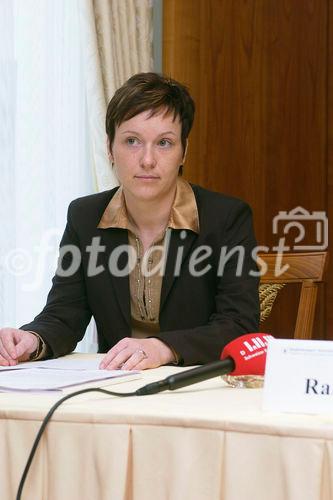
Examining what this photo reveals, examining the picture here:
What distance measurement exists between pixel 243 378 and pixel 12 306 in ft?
6.33

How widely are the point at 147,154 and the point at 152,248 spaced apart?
9.9 inches

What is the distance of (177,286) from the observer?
226 centimetres

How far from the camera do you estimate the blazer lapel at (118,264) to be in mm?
2246

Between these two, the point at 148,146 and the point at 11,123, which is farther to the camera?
the point at 11,123

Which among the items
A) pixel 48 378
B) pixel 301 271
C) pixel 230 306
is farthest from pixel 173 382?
pixel 301 271

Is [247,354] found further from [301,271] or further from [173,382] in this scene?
[301,271]

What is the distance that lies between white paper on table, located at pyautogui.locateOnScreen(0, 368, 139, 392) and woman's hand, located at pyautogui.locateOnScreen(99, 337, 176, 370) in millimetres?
47

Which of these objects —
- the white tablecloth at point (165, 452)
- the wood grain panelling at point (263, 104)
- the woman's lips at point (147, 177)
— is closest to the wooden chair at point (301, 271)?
the woman's lips at point (147, 177)

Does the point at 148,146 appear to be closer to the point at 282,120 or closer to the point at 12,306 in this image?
the point at 12,306

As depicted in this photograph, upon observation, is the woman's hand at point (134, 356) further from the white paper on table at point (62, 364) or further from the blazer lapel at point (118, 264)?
the blazer lapel at point (118, 264)

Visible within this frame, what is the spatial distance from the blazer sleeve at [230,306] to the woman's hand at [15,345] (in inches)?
11.6

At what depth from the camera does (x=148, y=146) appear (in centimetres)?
223

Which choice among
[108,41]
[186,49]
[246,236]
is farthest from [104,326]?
[186,49]

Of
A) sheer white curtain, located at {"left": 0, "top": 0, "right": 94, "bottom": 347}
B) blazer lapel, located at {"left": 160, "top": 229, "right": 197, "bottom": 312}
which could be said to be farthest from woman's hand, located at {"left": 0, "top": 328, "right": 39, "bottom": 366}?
sheer white curtain, located at {"left": 0, "top": 0, "right": 94, "bottom": 347}
